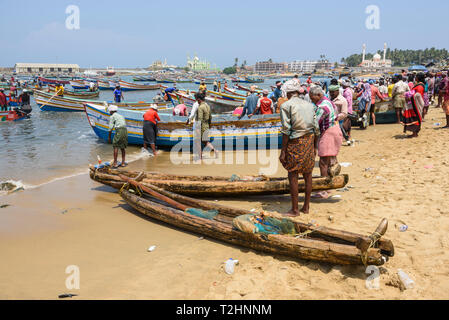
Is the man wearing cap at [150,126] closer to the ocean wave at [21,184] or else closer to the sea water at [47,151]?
the sea water at [47,151]

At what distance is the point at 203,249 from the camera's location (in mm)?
4391

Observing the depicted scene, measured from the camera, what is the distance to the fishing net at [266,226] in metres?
3.99

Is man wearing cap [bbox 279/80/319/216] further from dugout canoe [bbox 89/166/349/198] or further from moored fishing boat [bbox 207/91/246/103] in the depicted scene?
moored fishing boat [bbox 207/91/246/103]

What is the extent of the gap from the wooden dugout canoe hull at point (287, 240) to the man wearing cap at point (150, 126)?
19.1ft

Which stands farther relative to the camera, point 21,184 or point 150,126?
point 150,126

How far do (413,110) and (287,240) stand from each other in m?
7.61

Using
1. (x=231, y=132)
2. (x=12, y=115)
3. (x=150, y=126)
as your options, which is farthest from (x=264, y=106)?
(x=12, y=115)

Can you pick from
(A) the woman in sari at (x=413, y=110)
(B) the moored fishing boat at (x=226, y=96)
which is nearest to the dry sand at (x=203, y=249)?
(A) the woman in sari at (x=413, y=110)

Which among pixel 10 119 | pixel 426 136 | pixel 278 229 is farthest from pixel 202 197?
pixel 10 119

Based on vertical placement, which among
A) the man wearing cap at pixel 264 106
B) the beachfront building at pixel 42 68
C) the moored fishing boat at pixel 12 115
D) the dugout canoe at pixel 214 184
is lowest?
the dugout canoe at pixel 214 184

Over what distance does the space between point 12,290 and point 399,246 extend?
441 cm

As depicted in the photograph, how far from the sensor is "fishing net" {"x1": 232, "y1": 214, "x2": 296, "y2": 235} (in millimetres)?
3987

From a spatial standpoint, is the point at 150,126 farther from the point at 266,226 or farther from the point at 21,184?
the point at 266,226
